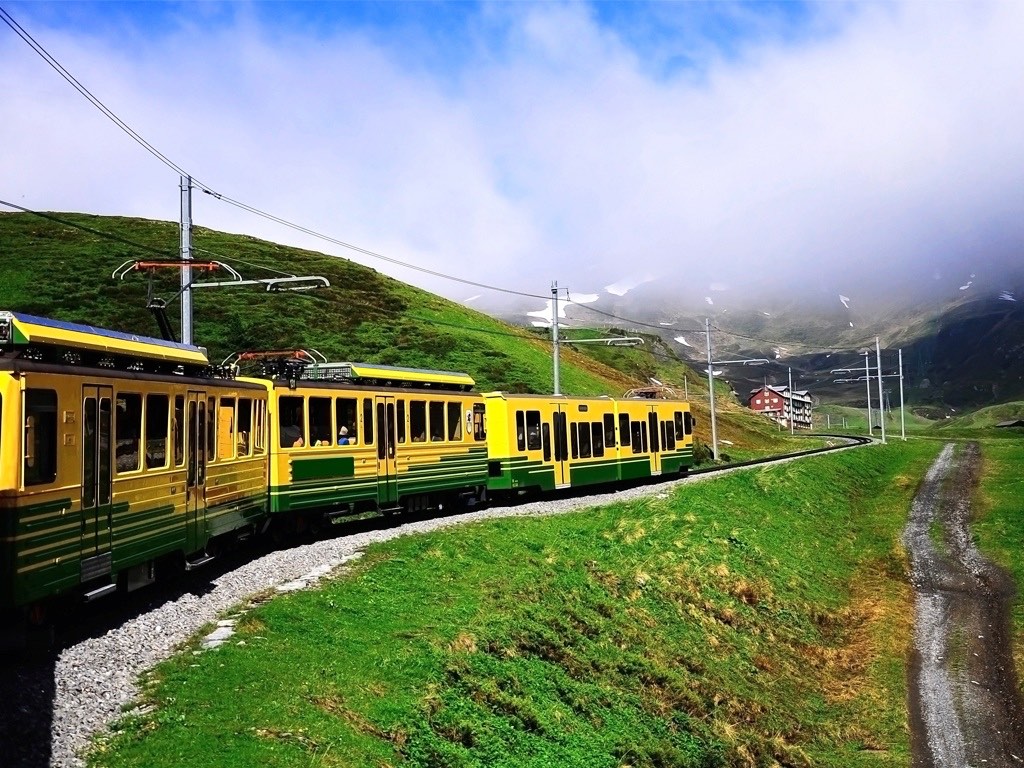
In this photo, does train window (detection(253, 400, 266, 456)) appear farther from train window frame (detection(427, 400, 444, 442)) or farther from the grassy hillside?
the grassy hillside

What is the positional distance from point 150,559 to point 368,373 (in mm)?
10221

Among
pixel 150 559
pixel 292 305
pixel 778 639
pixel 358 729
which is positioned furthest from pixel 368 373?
pixel 292 305

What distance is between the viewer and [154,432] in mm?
14555

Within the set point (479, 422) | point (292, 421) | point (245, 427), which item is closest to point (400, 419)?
point (292, 421)

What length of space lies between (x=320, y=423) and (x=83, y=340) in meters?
9.30

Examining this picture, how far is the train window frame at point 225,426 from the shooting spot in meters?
17.3

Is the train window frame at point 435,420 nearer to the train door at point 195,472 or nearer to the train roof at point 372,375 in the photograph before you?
the train roof at point 372,375

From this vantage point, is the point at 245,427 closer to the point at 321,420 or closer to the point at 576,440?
the point at 321,420

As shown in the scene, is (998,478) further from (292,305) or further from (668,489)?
(292,305)

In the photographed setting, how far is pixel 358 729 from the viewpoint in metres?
10.2

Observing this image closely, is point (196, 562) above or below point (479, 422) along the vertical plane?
below

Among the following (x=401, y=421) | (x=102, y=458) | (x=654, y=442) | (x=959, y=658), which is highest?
(x=401, y=421)

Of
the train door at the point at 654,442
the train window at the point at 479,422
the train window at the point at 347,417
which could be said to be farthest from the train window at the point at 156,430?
the train door at the point at 654,442

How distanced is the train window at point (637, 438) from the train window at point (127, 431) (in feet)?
89.9
